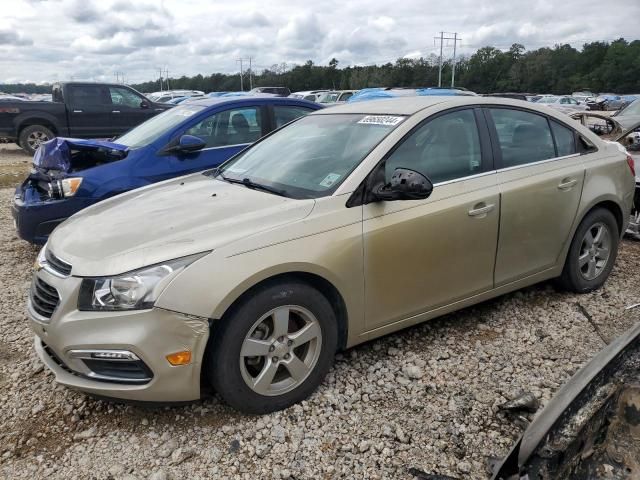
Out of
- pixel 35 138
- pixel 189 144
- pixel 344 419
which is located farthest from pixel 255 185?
pixel 35 138

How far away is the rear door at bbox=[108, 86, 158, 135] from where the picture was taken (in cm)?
1336

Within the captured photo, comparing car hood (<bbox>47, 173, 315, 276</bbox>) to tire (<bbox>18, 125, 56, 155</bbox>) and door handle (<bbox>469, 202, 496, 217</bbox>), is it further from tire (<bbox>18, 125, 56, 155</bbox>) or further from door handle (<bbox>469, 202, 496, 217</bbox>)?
tire (<bbox>18, 125, 56, 155</bbox>)

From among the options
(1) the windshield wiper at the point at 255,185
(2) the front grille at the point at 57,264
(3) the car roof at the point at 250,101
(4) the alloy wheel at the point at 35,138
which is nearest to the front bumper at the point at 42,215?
(3) the car roof at the point at 250,101

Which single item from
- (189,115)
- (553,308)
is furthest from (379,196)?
(189,115)

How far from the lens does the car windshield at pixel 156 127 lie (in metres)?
5.46

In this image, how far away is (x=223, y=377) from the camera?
8.33 feet

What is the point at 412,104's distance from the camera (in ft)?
11.4

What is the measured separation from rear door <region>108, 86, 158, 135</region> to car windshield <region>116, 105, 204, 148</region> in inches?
321

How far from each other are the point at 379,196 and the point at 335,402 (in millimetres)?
1165

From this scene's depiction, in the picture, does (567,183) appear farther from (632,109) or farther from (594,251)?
(632,109)

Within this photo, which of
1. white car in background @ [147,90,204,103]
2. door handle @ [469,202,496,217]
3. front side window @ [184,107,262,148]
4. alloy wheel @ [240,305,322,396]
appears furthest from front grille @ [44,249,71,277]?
white car in background @ [147,90,204,103]

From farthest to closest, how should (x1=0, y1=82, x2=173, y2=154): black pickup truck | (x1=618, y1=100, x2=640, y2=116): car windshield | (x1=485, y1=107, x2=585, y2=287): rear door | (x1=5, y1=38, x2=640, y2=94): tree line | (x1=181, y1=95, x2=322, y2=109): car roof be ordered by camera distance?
(x1=5, y1=38, x2=640, y2=94): tree line
(x1=0, y1=82, x2=173, y2=154): black pickup truck
(x1=618, y1=100, x2=640, y2=116): car windshield
(x1=181, y1=95, x2=322, y2=109): car roof
(x1=485, y1=107, x2=585, y2=287): rear door

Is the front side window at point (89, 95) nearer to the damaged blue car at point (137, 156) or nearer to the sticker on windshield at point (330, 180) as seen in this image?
the damaged blue car at point (137, 156)

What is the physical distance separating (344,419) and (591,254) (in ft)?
8.74
